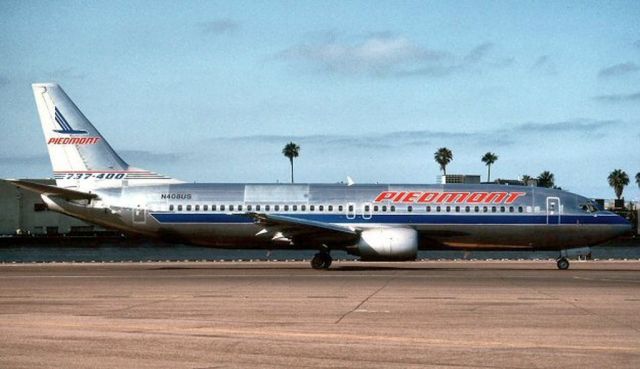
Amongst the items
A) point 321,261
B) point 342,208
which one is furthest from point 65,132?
point 321,261

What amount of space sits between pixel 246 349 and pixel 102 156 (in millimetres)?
28420

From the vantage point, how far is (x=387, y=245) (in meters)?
34.8

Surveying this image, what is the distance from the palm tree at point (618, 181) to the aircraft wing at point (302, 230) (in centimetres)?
16323

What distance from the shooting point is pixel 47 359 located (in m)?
11.3

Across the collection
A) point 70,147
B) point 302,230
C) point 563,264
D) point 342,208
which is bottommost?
point 563,264

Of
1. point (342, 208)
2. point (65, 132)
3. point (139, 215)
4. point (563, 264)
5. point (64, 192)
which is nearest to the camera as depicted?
point (563, 264)

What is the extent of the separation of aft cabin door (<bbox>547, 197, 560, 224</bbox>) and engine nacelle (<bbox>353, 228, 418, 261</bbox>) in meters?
6.24

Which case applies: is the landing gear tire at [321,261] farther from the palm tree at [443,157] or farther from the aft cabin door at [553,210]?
the palm tree at [443,157]

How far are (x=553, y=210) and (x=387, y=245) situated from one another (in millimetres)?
7904

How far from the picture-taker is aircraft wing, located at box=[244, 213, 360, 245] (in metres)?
34.4

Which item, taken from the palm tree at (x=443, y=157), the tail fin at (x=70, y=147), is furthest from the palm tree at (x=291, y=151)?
the tail fin at (x=70, y=147)

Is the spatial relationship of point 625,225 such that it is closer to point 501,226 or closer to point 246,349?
point 501,226

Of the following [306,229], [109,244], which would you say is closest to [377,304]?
[306,229]

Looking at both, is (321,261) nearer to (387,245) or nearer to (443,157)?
(387,245)
